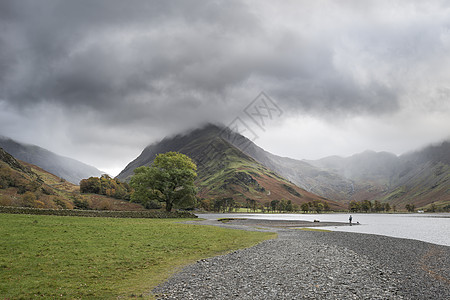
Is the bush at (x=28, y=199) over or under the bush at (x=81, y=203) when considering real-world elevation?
over

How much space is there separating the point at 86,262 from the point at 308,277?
15.1m

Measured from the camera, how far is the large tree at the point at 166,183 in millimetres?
75062

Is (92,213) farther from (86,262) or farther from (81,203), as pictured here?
(86,262)

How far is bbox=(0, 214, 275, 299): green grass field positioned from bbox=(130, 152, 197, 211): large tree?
148ft

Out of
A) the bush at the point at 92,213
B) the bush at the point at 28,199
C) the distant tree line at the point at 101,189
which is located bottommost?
the bush at the point at 92,213

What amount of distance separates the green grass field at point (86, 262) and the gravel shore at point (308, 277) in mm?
2264

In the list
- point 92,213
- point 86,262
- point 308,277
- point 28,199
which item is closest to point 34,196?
point 28,199

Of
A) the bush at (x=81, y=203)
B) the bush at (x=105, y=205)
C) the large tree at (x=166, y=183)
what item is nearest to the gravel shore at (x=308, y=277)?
the large tree at (x=166, y=183)

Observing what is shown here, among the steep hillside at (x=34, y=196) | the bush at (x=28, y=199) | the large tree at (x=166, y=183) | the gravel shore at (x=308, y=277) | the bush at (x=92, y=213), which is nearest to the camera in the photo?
the gravel shore at (x=308, y=277)

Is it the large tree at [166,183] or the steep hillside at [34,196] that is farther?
the large tree at [166,183]

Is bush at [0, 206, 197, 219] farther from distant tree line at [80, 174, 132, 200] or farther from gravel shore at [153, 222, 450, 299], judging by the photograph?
gravel shore at [153, 222, 450, 299]

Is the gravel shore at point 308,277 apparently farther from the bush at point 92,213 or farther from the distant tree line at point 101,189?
the distant tree line at point 101,189

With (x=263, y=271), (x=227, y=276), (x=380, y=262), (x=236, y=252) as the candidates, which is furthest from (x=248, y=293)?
(x=380, y=262)

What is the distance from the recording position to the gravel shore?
14430 millimetres
